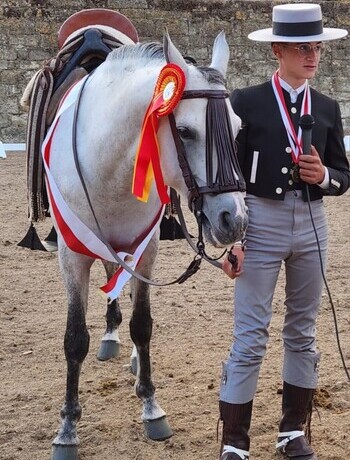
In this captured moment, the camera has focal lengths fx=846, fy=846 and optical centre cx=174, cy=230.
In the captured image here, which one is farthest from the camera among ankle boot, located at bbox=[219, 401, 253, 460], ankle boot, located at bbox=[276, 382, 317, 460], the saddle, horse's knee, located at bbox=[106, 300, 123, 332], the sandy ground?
horse's knee, located at bbox=[106, 300, 123, 332]

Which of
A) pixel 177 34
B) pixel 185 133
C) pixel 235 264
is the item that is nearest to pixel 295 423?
pixel 235 264

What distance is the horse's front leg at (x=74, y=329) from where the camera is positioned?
145 inches

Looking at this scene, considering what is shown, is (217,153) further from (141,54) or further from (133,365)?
(133,365)

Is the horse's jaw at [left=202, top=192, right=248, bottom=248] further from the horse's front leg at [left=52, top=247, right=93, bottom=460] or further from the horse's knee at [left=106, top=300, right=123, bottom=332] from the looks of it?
the horse's knee at [left=106, top=300, right=123, bottom=332]

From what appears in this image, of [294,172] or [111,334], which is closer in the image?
[294,172]

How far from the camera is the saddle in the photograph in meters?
4.18

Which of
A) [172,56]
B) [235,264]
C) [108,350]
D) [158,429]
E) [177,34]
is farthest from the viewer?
[177,34]

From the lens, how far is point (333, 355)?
4652 millimetres

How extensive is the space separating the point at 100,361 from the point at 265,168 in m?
1.99

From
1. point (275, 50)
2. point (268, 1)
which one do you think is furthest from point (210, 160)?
point (268, 1)

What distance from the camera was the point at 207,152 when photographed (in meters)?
2.90

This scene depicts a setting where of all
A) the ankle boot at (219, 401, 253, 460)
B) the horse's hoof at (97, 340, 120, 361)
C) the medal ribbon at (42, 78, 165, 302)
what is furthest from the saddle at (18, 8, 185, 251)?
the ankle boot at (219, 401, 253, 460)

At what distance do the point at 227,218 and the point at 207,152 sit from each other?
0.24 meters

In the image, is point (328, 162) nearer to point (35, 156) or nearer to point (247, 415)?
point (247, 415)
